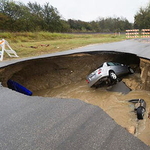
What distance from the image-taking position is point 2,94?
3.61 meters

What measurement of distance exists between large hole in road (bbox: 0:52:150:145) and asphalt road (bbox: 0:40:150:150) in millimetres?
3478

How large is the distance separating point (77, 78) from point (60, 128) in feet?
26.4

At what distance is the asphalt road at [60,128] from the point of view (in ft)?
5.51

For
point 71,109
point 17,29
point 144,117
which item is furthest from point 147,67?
point 17,29

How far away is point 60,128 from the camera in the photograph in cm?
201

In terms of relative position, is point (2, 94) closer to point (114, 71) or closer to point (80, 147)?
point (80, 147)

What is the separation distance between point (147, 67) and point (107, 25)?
56127 millimetres

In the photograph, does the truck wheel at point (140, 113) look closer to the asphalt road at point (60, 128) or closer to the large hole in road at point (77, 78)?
the large hole in road at point (77, 78)

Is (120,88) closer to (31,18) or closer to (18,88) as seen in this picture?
(18,88)

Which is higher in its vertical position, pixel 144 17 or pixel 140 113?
pixel 144 17

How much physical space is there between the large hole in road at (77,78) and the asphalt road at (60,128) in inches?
137

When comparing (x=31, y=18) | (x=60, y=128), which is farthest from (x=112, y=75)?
(x=31, y=18)

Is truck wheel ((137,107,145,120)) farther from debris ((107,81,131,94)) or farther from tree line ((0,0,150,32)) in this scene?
tree line ((0,0,150,32))

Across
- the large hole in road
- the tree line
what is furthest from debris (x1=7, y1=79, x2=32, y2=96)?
the tree line
